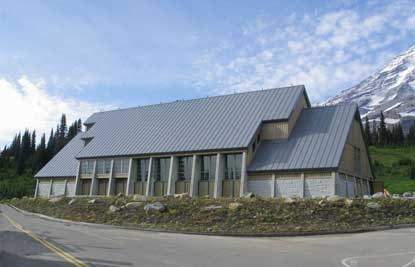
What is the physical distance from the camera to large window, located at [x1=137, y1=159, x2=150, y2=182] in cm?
4312

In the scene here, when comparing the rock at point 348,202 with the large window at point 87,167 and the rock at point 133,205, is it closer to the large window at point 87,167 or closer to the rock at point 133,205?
the rock at point 133,205

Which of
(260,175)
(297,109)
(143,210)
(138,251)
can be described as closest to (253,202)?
(143,210)

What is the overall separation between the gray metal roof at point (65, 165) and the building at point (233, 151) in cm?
30

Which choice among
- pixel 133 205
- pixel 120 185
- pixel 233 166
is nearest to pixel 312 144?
pixel 233 166

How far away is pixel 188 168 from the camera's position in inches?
1587

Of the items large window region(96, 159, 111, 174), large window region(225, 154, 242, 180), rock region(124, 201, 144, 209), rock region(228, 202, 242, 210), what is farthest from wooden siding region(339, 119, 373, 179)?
large window region(96, 159, 111, 174)

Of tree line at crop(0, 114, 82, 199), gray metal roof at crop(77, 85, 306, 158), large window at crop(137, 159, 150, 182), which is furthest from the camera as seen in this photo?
tree line at crop(0, 114, 82, 199)

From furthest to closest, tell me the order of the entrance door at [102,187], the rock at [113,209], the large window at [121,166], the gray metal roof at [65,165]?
the gray metal roof at [65,165] → the entrance door at [102,187] → the large window at [121,166] → the rock at [113,209]

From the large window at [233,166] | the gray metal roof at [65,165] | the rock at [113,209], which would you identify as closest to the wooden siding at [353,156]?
the large window at [233,166]

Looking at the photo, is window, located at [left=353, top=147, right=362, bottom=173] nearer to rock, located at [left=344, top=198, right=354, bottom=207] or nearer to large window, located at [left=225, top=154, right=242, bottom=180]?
large window, located at [left=225, top=154, right=242, bottom=180]

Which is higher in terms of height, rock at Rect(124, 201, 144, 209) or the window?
the window

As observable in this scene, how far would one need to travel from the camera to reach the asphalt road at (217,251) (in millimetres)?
12320

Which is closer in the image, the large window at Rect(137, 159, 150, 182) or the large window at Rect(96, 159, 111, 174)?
the large window at Rect(137, 159, 150, 182)

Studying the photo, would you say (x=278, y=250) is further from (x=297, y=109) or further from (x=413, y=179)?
(x=413, y=179)
